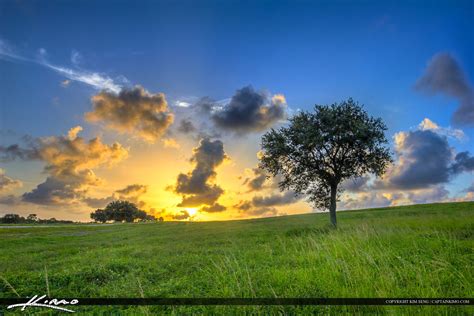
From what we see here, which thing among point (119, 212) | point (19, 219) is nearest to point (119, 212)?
point (119, 212)

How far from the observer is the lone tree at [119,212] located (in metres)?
131

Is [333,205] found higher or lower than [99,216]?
higher

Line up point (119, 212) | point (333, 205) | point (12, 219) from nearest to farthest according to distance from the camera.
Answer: point (333, 205), point (12, 219), point (119, 212)

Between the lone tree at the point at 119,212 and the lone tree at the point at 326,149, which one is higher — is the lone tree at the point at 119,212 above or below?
below

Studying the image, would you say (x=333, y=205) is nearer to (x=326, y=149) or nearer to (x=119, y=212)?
(x=326, y=149)

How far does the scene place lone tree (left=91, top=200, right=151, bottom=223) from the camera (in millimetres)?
130750

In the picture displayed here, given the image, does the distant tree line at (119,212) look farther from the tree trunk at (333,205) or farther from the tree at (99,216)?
the tree trunk at (333,205)

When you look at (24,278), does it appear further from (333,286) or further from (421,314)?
(421,314)

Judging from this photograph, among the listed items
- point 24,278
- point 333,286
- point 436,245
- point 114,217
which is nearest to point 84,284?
point 24,278

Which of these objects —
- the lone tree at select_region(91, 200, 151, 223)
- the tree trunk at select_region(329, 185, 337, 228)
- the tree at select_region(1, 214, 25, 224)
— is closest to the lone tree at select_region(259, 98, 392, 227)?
the tree trunk at select_region(329, 185, 337, 228)

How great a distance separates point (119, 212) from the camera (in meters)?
131

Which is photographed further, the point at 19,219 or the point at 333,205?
the point at 19,219

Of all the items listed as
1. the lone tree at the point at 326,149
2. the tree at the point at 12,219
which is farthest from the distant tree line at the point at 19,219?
the lone tree at the point at 326,149

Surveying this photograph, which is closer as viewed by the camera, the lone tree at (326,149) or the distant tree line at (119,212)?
the lone tree at (326,149)
